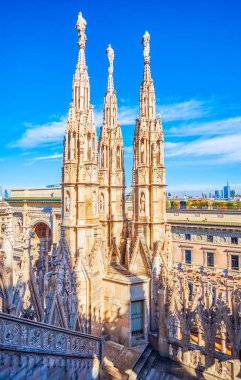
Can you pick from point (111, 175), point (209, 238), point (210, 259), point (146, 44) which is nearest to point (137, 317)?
point (111, 175)

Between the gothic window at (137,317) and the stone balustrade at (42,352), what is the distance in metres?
2.74

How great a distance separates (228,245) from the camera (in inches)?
1273

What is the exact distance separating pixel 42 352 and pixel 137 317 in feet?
20.4

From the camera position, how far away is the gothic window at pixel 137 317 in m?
11.8

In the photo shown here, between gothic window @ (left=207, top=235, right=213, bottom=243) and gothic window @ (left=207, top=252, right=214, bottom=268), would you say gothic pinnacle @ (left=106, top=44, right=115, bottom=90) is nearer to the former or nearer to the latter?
gothic window @ (left=207, top=235, right=213, bottom=243)

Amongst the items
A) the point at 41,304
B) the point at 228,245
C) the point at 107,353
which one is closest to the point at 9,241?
the point at 41,304

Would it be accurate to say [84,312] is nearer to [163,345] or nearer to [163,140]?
[163,345]

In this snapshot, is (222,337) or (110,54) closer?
(222,337)

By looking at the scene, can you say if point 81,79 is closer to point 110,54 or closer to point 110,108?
point 110,108

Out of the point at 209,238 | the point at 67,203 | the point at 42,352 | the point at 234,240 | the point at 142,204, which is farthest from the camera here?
the point at 209,238

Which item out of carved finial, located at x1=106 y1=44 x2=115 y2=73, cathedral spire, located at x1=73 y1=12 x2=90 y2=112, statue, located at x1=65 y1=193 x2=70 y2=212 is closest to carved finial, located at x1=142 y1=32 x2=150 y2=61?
carved finial, located at x1=106 y1=44 x2=115 y2=73

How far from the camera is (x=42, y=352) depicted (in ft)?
21.3

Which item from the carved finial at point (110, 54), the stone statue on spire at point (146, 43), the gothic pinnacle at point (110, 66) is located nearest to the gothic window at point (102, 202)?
the gothic pinnacle at point (110, 66)

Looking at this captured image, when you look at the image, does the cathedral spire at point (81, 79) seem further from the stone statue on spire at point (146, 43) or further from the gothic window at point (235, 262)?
the gothic window at point (235, 262)
